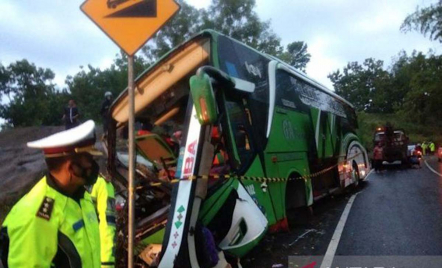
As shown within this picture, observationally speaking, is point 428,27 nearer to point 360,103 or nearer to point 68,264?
point 68,264

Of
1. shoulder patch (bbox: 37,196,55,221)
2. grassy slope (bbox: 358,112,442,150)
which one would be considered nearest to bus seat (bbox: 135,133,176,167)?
shoulder patch (bbox: 37,196,55,221)

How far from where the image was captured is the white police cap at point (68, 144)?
6.63 feet

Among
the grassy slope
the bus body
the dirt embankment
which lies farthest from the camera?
the grassy slope

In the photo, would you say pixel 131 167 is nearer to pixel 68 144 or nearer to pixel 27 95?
pixel 68 144

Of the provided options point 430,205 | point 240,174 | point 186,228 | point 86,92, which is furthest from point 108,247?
point 86,92

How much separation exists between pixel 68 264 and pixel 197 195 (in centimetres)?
250

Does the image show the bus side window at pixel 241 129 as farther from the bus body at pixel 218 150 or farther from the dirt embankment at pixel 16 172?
the dirt embankment at pixel 16 172

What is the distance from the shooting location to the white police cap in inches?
79.5

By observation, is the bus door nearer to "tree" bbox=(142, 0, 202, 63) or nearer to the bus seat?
the bus seat

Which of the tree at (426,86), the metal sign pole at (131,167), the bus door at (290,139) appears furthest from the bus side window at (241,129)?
the tree at (426,86)

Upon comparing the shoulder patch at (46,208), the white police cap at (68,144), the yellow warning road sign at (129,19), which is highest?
the yellow warning road sign at (129,19)

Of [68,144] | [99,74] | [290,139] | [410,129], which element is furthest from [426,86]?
[68,144]

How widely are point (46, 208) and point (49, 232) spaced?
0.10m

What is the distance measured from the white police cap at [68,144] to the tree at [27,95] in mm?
28304
